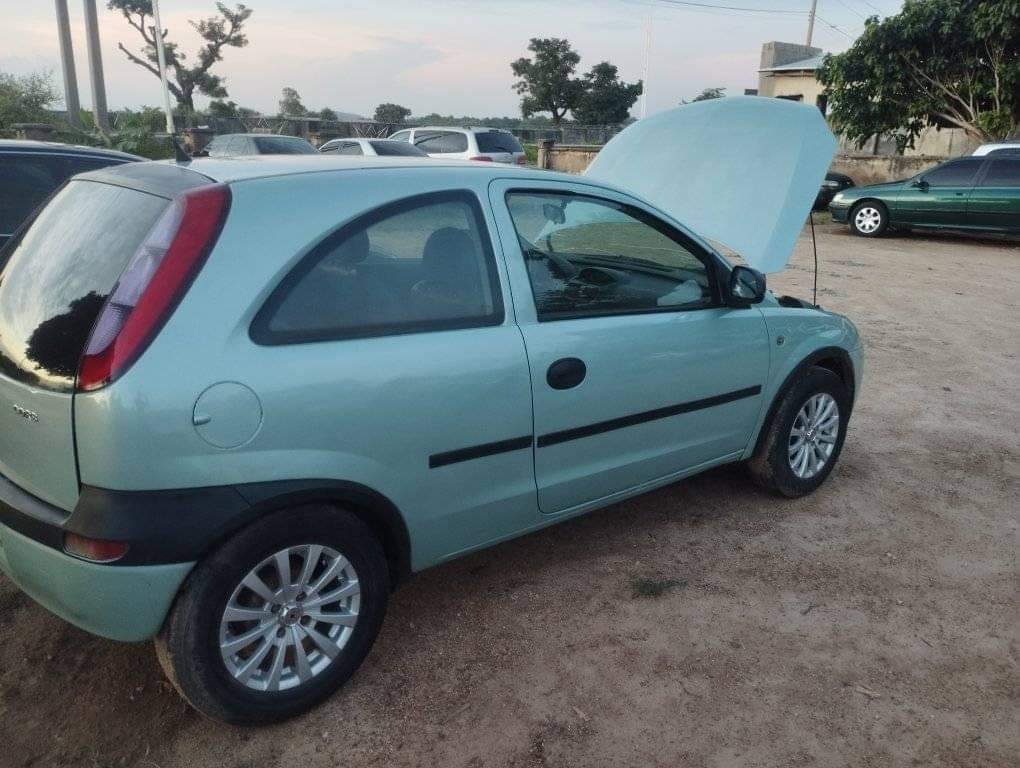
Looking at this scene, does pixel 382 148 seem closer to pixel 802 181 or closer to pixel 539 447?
pixel 802 181

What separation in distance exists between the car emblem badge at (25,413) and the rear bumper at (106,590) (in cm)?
33

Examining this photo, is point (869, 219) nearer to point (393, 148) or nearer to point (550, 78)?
point (393, 148)

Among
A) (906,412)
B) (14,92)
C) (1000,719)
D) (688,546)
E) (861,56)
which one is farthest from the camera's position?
(14,92)

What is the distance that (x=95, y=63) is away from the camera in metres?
32.4

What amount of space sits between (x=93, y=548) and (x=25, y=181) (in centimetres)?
396

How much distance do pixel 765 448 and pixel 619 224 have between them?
1.37 meters

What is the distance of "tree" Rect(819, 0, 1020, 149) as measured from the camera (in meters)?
16.7

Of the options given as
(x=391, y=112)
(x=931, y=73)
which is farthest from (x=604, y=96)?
(x=931, y=73)

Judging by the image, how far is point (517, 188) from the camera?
2.91 meters

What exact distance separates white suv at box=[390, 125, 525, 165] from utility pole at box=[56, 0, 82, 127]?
1738cm

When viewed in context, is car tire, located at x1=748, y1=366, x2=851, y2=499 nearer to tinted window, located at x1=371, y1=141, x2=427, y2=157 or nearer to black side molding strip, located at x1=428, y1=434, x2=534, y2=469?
black side molding strip, located at x1=428, y1=434, x2=534, y2=469

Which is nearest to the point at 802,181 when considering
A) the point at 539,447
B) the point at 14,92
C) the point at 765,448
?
the point at 765,448

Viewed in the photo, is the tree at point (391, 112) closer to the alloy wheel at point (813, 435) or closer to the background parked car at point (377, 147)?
the background parked car at point (377, 147)

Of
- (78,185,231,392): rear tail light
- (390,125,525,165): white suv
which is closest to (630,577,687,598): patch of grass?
(78,185,231,392): rear tail light
